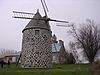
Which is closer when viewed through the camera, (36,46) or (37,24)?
(36,46)

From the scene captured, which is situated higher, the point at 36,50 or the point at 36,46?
the point at 36,46

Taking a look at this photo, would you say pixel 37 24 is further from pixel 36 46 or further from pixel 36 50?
pixel 36 50

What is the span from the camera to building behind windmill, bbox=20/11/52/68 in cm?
3753

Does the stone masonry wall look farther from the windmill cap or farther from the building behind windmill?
the windmill cap

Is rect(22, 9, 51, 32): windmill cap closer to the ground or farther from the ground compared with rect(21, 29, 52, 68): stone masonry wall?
farther from the ground

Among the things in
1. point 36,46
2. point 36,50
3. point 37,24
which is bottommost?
point 36,50

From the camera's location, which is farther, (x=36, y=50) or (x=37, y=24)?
(x=37, y=24)

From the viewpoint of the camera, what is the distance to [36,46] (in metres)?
Answer: 37.8

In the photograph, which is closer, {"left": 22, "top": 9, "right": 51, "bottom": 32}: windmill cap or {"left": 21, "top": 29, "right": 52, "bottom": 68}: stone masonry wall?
{"left": 21, "top": 29, "right": 52, "bottom": 68}: stone masonry wall

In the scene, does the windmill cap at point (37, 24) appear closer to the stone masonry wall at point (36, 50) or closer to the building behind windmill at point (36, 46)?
the building behind windmill at point (36, 46)

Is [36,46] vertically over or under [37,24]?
under

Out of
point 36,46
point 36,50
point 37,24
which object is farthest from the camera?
point 37,24

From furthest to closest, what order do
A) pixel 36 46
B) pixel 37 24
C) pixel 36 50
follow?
pixel 37 24 → pixel 36 46 → pixel 36 50

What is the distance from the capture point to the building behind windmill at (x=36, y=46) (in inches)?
1478
